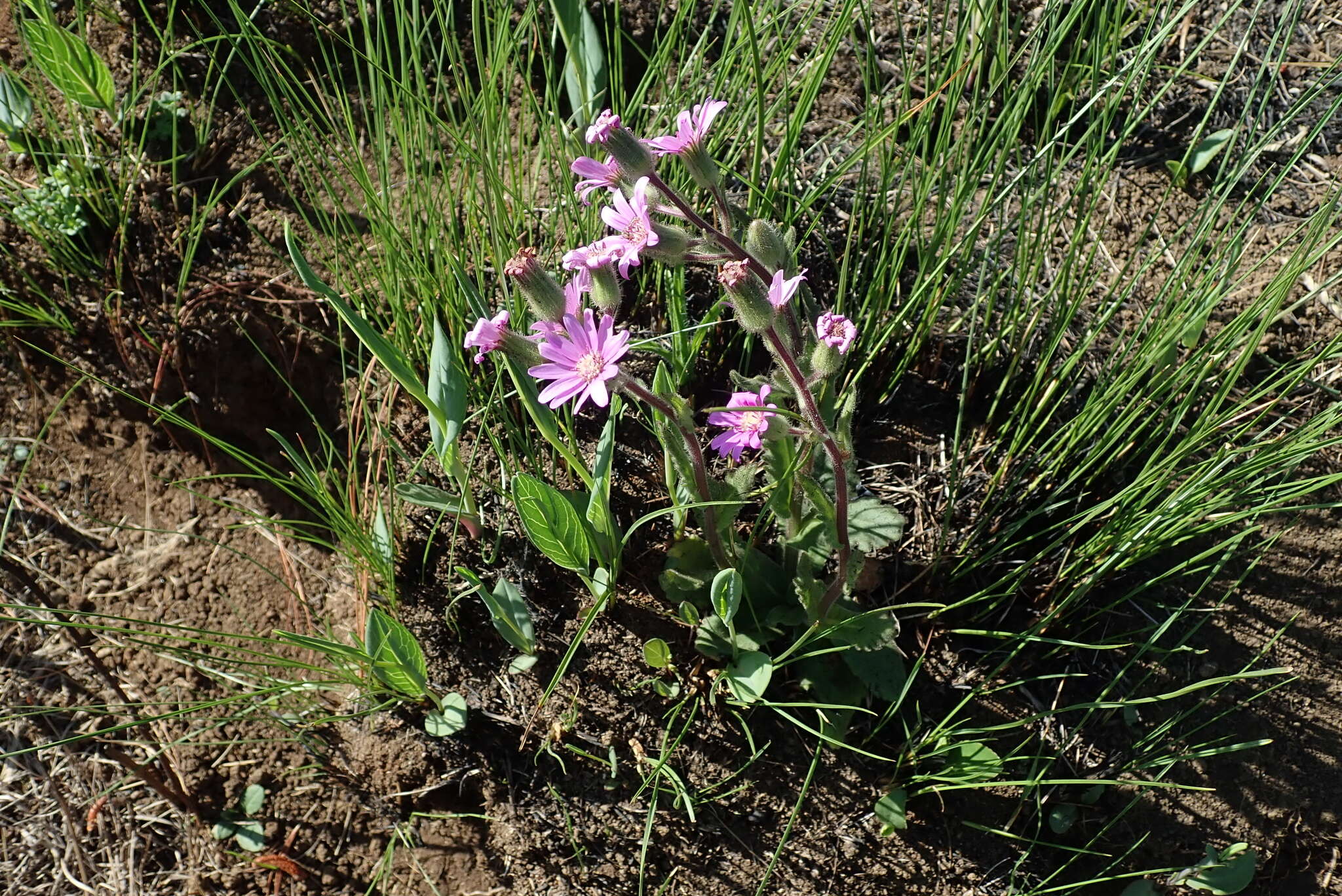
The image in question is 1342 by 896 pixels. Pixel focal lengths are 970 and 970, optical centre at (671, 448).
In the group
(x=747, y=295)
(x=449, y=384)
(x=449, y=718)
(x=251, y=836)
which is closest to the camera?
(x=747, y=295)

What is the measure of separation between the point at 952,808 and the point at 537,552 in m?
0.86

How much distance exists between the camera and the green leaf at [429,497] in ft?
5.27

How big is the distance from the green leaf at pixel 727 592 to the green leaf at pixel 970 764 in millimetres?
439

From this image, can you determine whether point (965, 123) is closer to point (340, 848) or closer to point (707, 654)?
point (707, 654)

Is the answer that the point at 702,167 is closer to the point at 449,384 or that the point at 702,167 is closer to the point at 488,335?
the point at 488,335

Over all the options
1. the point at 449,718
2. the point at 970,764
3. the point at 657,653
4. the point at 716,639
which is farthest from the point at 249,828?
the point at 970,764

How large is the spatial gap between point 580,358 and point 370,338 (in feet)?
1.22

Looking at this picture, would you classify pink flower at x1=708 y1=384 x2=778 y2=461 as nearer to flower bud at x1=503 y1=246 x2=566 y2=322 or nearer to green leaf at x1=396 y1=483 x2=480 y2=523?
flower bud at x1=503 y1=246 x2=566 y2=322

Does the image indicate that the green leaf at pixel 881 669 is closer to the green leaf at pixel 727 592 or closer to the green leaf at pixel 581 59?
the green leaf at pixel 727 592

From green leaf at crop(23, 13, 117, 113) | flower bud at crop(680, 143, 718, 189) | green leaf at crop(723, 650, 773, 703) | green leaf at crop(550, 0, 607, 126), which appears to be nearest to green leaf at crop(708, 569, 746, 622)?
green leaf at crop(723, 650, 773, 703)

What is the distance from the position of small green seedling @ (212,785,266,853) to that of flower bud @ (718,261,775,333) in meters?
1.38

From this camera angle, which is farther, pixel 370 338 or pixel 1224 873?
pixel 1224 873

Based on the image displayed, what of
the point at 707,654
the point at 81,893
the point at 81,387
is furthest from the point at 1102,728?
the point at 81,387

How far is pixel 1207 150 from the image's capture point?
1.98 m
